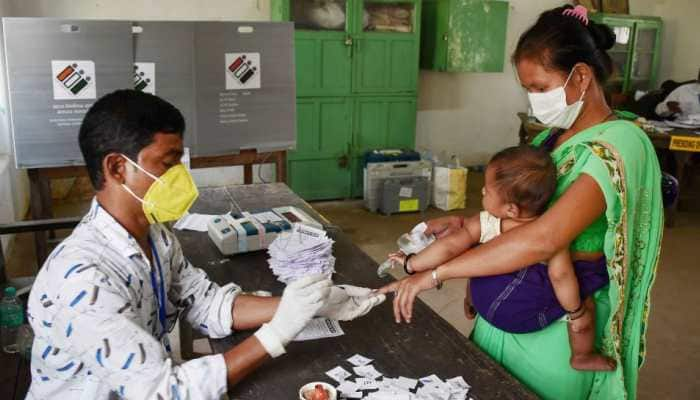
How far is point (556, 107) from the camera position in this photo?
4.75ft

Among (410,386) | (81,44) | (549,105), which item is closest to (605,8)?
(81,44)

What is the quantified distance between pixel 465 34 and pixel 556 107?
4.80 m

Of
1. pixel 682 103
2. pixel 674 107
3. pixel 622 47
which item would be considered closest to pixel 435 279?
pixel 674 107

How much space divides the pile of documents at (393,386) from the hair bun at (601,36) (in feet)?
2.81

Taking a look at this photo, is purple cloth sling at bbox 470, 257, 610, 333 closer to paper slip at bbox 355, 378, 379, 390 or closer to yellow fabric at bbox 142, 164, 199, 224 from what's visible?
paper slip at bbox 355, 378, 379, 390

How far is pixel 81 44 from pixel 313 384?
2803mm

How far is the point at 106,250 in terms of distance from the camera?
128cm

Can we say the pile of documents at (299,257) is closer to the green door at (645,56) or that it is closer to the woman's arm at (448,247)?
the woman's arm at (448,247)

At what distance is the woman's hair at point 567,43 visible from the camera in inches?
54.1

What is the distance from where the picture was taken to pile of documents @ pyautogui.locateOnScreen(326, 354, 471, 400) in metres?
1.31

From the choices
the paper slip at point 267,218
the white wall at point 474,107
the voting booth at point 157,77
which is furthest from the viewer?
the white wall at point 474,107

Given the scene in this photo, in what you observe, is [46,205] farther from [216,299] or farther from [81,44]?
[216,299]

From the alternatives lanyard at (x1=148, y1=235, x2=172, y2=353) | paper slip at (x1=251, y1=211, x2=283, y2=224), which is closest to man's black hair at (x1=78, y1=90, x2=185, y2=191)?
lanyard at (x1=148, y1=235, x2=172, y2=353)

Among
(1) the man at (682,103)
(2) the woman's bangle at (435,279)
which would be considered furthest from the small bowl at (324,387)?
(1) the man at (682,103)
